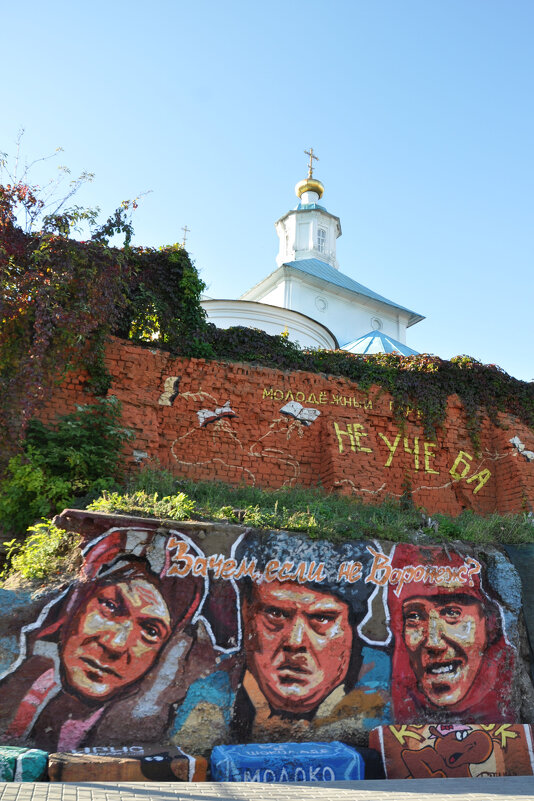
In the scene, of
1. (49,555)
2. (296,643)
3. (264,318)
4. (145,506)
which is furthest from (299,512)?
(264,318)

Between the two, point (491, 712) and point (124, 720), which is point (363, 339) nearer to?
point (491, 712)

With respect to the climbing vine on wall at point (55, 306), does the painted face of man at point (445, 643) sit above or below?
below

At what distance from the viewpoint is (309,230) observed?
97.3ft

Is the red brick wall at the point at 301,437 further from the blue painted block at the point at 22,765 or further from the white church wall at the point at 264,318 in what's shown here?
the white church wall at the point at 264,318

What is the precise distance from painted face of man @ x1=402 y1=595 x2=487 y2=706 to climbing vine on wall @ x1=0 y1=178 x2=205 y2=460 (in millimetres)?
4988

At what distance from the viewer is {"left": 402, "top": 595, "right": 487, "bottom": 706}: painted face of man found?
268 inches

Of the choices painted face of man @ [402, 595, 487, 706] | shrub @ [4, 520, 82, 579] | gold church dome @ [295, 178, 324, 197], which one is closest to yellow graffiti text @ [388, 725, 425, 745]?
painted face of man @ [402, 595, 487, 706]

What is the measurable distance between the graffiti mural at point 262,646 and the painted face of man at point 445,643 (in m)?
0.01

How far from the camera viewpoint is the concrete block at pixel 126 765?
4691 millimetres

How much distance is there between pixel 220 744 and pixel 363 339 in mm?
16166

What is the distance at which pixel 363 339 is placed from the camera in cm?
2077

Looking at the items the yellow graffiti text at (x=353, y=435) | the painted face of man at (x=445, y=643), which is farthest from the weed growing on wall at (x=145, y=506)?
the yellow graffiti text at (x=353, y=435)

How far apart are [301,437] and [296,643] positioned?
13.4ft

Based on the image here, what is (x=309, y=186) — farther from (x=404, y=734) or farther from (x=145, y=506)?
(x=404, y=734)
